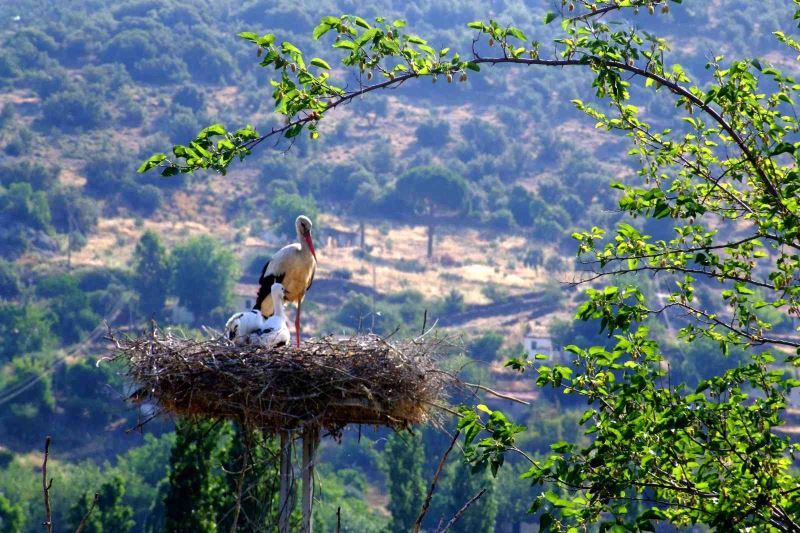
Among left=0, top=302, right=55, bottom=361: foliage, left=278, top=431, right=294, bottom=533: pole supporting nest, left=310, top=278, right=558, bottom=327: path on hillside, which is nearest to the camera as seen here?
left=278, top=431, right=294, bottom=533: pole supporting nest

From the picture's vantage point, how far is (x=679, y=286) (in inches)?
443

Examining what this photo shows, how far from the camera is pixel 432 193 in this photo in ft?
387

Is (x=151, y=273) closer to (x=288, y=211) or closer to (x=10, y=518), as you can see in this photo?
(x=288, y=211)

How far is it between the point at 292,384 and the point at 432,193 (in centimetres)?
10567

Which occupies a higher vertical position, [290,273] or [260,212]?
[290,273]

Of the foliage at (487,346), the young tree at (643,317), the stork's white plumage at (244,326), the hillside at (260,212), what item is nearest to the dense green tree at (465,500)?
the hillside at (260,212)

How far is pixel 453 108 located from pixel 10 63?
4287cm

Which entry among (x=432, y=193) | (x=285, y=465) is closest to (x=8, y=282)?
(x=432, y=193)

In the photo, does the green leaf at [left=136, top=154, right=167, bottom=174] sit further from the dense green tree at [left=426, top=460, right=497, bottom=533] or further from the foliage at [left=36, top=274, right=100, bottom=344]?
the foliage at [left=36, top=274, right=100, bottom=344]

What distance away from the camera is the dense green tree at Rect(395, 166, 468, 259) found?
385 feet

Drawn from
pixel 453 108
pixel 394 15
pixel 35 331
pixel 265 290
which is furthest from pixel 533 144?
pixel 265 290

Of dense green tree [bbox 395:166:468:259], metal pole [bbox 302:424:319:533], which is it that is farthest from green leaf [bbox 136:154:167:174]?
dense green tree [bbox 395:166:468:259]

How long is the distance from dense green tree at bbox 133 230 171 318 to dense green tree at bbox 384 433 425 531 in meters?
43.7

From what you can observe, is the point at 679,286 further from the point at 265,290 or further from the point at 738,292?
the point at 265,290
